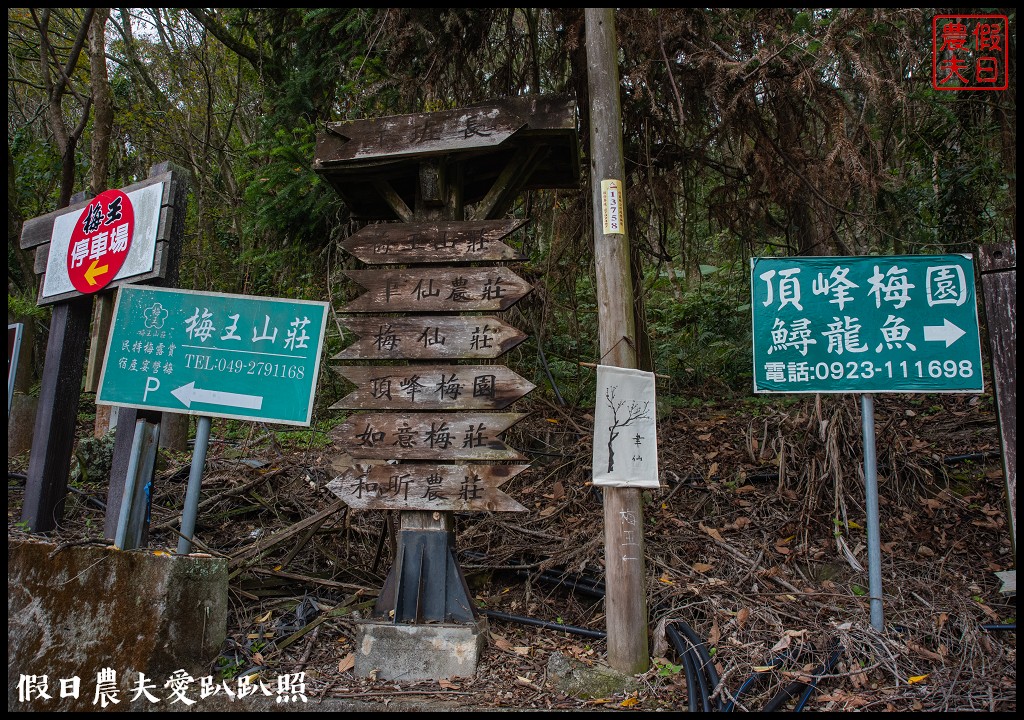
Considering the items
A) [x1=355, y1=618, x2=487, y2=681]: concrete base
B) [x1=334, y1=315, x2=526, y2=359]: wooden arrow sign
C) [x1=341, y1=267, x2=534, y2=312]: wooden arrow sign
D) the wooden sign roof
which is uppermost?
the wooden sign roof

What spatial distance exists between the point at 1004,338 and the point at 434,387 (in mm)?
3659

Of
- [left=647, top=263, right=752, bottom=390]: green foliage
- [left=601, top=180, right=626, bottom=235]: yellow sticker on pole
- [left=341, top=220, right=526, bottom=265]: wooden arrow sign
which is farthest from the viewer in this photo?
[left=647, top=263, right=752, bottom=390]: green foliage

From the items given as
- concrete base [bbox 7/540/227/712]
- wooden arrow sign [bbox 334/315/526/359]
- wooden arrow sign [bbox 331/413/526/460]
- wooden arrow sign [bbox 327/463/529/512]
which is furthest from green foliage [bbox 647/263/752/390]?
concrete base [bbox 7/540/227/712]

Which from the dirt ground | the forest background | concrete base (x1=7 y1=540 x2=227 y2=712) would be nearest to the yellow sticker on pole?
the forest background

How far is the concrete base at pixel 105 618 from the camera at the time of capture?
3906mm

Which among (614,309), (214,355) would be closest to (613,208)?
(614,309)

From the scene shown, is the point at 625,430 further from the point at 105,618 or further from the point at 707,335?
the point at 707,335

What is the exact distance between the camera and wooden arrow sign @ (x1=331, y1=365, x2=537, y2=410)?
4.41 metres

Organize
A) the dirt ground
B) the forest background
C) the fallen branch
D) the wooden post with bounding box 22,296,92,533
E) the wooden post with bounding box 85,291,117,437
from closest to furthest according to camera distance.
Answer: the dirt ground
the forest background
the wooden post with bounding box 85,291,117,437
the wooden post with bounding box 22,296,92,533
the fallen branch

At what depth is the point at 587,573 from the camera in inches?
197

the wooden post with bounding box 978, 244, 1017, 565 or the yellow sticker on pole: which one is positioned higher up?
the yellow sticker on pole

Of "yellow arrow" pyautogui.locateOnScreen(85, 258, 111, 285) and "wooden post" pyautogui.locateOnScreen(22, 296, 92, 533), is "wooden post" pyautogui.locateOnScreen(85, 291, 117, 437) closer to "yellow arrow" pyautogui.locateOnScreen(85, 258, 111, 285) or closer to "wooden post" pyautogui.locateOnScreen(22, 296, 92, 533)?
"yellow arrow" pyautogui.locateOnScreen(85, 258, 111, 285)

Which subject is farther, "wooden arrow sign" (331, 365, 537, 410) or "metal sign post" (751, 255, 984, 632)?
"wooden arrow sign" (331, 365, 537, 410)

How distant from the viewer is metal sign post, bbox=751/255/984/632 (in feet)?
13.5
